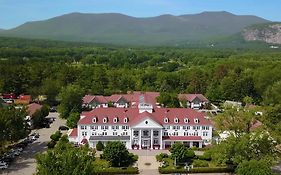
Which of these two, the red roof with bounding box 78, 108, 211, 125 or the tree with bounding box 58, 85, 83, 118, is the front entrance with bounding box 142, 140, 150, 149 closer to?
the red roof with bounding box 78, 108, 211, 125

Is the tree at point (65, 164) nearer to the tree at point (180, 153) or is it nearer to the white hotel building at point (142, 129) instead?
the tree at point (180, 153)

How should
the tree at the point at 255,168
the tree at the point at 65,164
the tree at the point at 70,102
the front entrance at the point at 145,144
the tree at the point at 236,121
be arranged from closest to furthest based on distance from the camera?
the tree at the point at 65,164, the tree at the point at 255,168, the tree at the point at 236,121, the front entrance at the point at 145,144, the tree at the point at 70,102

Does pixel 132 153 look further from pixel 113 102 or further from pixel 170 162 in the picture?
pixel 113 102

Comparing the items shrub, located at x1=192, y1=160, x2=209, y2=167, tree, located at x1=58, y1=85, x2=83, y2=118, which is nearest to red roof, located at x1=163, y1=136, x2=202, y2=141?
shrub, located at x1=192, y1=160, x2=209, y2=167

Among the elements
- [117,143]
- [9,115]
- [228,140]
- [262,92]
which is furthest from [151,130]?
[262,92]

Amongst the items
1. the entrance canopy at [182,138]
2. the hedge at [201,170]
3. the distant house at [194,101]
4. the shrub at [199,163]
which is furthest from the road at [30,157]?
the distant house at [194,101]

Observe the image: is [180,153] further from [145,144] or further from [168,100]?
[168,100]

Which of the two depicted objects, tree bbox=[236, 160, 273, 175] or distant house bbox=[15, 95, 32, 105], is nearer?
tree bbox=[236, 160, 273, 175]
